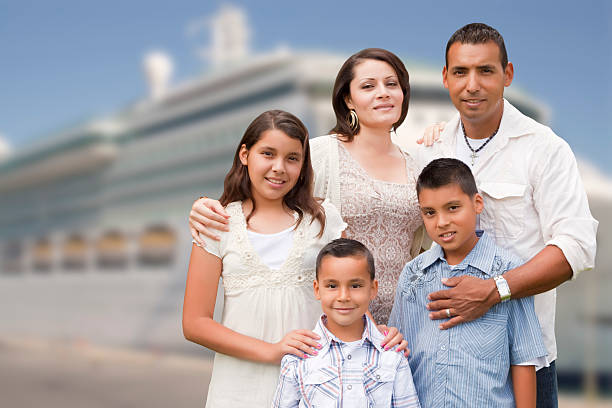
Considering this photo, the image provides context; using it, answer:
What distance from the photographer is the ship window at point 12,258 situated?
512 inches

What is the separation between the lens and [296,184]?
→ 1.42 meters

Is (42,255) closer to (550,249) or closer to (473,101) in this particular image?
(473,101)

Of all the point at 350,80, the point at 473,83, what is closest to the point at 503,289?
the point at 473,83

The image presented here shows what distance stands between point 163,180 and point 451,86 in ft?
31.6

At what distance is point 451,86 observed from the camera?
1.41 meters

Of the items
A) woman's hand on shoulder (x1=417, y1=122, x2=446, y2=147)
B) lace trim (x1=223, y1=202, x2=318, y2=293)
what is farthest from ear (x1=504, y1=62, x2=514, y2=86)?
lace trim (x1=223, y1=202, x2=318, y2=293)

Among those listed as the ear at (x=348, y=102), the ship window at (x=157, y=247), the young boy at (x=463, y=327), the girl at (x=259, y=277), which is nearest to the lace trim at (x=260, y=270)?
the girl at (x=259, y=277)

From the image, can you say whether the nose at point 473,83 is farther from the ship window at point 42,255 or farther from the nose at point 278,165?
the ship window at point 42,255

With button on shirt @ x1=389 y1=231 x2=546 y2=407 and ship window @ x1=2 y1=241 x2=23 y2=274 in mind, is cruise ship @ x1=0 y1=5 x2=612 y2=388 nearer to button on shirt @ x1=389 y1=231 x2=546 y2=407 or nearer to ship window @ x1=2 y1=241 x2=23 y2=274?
ship window @ x1=2 y1=241 x2=23 y2=274

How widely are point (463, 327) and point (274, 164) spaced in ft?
1.61

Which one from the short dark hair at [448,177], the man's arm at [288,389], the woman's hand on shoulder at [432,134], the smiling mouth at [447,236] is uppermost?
the woman's hand on shoulder at [432,134]

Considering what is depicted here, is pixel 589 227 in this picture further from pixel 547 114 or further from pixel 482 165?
pixel 547 114

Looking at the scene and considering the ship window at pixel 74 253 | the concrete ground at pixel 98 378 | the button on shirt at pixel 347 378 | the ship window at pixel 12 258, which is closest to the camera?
the button on shirt at pixel 347 378

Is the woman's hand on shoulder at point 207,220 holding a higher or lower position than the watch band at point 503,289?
higher
